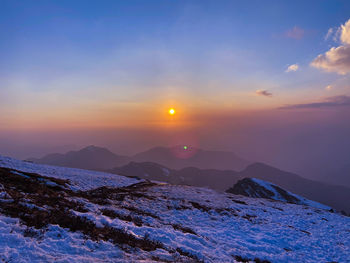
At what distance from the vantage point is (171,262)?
7520 millimetres

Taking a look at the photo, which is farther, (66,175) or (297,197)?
(297,197)

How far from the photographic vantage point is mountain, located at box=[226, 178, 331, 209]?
255ft

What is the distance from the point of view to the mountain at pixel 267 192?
255 ft

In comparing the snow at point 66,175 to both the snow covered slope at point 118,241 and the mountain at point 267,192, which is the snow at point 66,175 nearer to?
the snow covered slope at point 118,241

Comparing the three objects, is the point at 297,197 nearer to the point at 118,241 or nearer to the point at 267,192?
the point at 267,192

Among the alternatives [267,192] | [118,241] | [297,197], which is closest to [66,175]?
[118,241]

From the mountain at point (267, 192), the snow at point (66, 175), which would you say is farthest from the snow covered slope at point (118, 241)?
the mountain at point (267, 192)

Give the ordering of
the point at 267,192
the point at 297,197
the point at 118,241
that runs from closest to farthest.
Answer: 1. the point at 118,241
2. the point at 297,197
3. the point at 267,192

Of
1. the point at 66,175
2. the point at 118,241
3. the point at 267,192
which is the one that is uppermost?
the point at 118,241

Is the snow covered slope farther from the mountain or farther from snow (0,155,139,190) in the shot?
the mountain

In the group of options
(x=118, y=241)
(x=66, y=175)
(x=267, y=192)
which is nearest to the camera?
(x=118, y=241)

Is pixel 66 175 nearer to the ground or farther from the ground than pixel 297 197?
farther from the ground

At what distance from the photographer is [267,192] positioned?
82.5 metres

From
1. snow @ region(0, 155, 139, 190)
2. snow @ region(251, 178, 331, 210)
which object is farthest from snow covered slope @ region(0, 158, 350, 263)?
snow @ region(251, 178, 331, 210)
